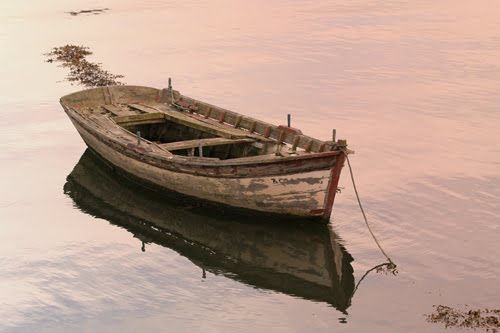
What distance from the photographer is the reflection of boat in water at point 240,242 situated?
16.5m

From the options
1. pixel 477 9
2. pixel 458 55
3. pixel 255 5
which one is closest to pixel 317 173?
pixel 458 55

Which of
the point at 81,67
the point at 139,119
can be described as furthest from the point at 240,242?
the point at 81,67

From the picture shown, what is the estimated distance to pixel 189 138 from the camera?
2286 centimetres

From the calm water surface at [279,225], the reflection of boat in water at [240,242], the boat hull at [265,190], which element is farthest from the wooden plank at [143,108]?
the boat hull at [265,190]

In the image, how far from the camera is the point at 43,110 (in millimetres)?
30047

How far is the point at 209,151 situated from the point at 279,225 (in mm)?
3591

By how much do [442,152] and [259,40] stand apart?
19.6 m

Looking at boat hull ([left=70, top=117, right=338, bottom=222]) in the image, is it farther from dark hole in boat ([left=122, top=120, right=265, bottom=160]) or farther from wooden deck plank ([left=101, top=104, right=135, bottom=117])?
wooden deck plank ([left=101, top=104, right=135, bottom=117])

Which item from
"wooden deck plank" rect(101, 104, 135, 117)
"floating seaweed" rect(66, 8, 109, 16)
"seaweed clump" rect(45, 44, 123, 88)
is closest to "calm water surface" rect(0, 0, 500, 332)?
"seaweed clump" rect(45, 44, 123, 88)

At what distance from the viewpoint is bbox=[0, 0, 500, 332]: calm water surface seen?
50.0 ft

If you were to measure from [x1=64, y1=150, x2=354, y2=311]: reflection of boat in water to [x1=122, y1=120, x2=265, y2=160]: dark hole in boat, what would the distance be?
1.74 metres

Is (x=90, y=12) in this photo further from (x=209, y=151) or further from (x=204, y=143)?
(x=204, y=143)

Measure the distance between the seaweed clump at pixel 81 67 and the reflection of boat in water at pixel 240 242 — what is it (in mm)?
12356

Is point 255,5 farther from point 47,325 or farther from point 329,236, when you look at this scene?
point 47,325
